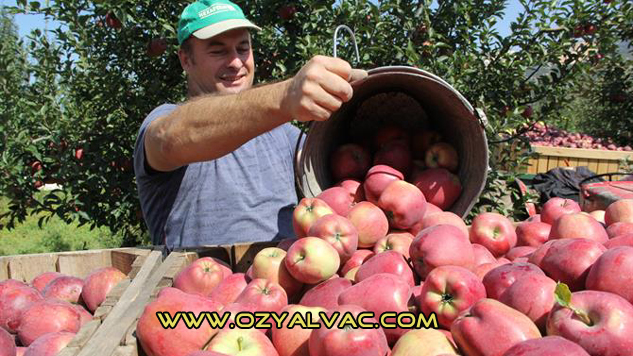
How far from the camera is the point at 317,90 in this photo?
1.44m

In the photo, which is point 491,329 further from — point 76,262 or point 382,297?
point 76,262

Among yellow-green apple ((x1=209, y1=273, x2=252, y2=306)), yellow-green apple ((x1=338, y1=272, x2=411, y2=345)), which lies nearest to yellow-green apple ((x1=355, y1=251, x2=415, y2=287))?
yellow-green apple ((x1=338, y1=272, x2=411, y2=345))

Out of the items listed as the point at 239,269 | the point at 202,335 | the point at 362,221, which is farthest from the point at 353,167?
the point at 202,335

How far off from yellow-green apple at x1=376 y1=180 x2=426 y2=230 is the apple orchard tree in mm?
1487

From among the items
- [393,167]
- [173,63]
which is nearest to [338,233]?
[393,167]

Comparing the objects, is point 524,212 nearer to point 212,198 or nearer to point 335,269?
point 212,198

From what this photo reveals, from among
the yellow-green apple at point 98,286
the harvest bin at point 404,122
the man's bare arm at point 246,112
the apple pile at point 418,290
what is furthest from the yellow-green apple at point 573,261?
the yellow-green apple at point 98,286

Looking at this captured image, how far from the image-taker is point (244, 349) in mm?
1075

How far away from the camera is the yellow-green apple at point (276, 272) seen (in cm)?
146

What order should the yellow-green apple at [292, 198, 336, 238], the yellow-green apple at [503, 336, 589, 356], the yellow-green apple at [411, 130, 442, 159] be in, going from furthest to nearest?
the yellow-green apple at [411, 130, 442, 159] → the yellow-green apple at [292, 198, 336, 238] → the yellow-green apple at [503, 336, 589, 356]

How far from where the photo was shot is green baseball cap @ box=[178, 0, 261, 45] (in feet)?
7.81

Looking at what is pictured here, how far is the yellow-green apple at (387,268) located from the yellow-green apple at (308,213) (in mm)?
296

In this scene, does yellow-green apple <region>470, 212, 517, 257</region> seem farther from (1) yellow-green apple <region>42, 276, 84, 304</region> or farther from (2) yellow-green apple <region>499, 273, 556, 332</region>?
(1) yellow-green apple <region>42, 276, 84, 304</region>

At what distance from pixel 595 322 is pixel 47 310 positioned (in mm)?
1332
